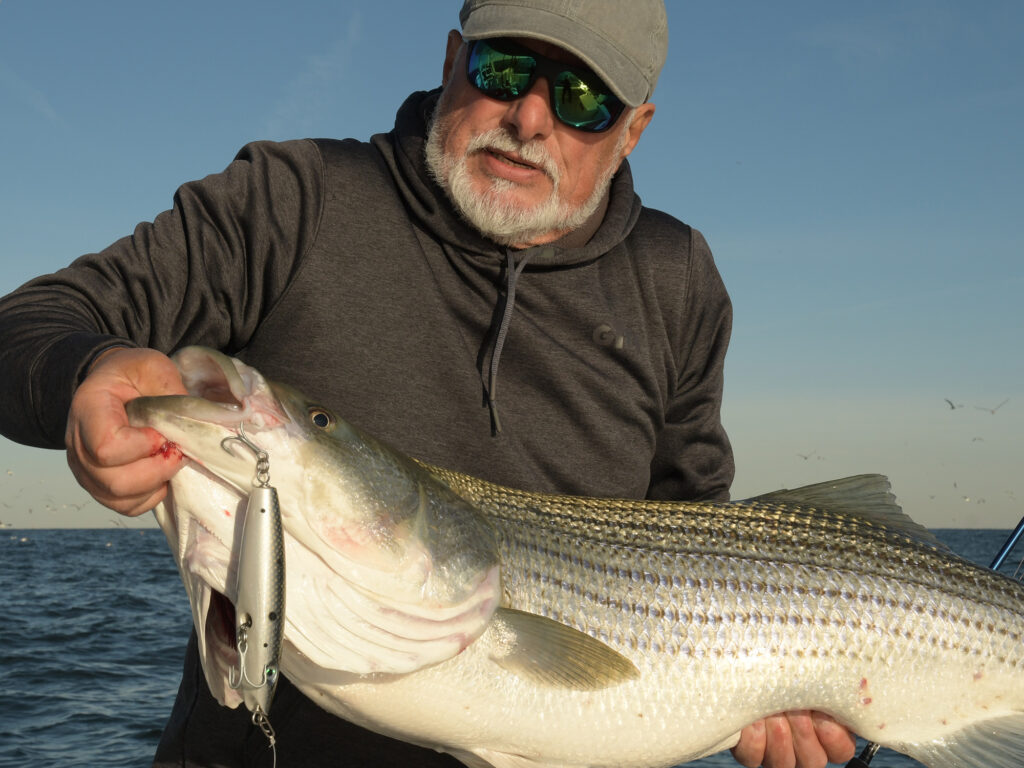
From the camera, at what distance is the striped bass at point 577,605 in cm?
250

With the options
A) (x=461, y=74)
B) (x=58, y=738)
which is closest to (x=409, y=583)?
(x=461, y=74)

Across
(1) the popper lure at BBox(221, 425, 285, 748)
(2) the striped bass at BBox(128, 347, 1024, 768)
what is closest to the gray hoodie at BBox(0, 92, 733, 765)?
(2) the striped bass at BBox(128, 347, 1024, 768)

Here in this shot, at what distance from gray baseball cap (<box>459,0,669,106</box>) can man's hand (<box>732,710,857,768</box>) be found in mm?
2527

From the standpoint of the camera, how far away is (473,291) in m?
3.82

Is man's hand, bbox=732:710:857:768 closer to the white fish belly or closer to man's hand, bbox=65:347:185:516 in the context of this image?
the white fish belly

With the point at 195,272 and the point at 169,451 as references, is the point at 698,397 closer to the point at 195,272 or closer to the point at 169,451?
the point at 195,272

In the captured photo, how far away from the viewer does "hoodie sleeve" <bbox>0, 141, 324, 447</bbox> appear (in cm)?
282

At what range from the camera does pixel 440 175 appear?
3.92m

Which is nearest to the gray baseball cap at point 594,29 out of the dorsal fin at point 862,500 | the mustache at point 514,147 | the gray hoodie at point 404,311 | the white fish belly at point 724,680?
the mustache at point 514,147

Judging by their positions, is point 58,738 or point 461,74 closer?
point 461,74

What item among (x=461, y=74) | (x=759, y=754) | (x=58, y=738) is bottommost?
(x=58, y=738)

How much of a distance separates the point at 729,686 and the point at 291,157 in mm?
2461

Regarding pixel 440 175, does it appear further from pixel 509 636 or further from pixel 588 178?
pixel 509 636

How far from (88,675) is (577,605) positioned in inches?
588
